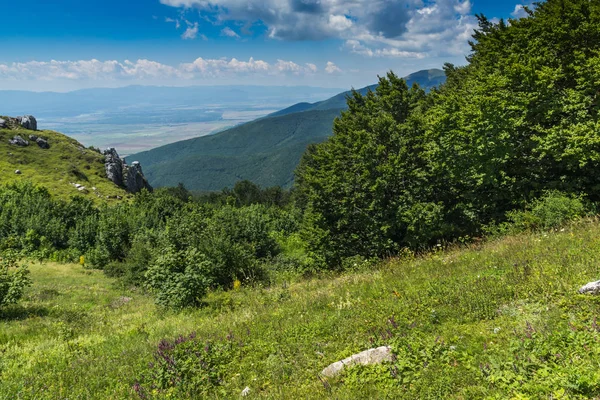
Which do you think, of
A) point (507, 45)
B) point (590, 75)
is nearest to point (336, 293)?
point (590, 75)

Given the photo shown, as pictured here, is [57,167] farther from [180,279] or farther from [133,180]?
[180,279]

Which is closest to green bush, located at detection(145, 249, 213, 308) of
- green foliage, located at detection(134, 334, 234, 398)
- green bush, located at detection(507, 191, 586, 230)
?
green foliage, located at detection(134, 334, 234, 398)

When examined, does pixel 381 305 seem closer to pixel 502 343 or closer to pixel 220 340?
pixel 502 343

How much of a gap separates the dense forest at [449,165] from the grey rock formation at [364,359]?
26.7ft

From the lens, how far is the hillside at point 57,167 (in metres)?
98.4

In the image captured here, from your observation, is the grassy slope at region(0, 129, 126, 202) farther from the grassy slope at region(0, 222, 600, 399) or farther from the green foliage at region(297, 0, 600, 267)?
the grassy slope at region(0, 222, 600, 399)

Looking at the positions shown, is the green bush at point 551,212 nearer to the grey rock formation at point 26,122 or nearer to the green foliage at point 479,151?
the green foliage at point 479,151

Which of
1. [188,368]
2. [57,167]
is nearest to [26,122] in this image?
[57,167]

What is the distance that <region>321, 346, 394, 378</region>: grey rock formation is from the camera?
5379 millimetres

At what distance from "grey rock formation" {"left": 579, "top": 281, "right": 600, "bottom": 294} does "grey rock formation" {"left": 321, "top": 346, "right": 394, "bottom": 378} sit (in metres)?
3.63

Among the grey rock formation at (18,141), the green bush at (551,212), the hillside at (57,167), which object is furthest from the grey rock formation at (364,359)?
the grey rock formation at (18,141)

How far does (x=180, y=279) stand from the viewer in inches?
498

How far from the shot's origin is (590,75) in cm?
1842

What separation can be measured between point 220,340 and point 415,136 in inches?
855
